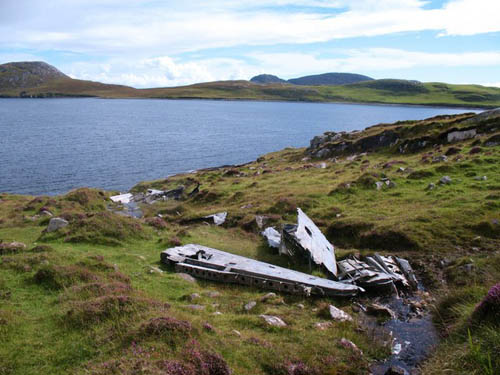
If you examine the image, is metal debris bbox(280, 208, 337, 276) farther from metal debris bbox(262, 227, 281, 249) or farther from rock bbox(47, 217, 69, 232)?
rock bbox(47, 217, 69, 232)

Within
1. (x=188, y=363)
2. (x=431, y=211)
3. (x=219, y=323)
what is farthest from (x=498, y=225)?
(x=188, y=363)

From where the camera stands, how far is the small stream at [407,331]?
37.6ft

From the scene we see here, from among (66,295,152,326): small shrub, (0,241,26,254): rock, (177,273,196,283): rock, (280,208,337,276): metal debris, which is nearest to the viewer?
(66,295,152,326): small shrub

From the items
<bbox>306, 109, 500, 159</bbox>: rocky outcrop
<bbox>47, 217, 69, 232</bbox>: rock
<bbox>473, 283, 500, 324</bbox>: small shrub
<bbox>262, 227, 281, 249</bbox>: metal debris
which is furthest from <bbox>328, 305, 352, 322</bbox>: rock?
<bbox>306, 109, 500, 159</bbox>: rocky outcrop

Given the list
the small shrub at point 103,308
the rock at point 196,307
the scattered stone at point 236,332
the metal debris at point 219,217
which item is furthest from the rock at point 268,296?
the metal debris at point 219,217

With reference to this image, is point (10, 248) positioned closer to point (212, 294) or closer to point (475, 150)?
point (212, 294)

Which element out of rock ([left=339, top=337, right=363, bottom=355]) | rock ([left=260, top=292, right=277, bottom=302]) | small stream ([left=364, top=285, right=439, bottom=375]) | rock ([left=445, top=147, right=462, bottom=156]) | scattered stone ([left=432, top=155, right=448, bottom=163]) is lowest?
small stream ([left=364, top=285, right=439, bottom=375])

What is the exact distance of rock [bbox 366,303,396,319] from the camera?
47.0 feet

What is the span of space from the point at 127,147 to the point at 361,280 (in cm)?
7509

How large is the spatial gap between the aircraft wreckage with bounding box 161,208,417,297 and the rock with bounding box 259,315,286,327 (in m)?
3.13

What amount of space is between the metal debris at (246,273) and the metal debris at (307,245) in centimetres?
147

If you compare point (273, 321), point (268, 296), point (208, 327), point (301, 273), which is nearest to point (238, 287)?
point (268, 296)

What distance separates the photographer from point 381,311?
14.4 m

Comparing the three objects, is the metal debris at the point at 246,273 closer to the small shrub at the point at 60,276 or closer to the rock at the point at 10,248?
the small shrub at the point at 60,276
